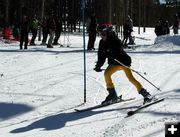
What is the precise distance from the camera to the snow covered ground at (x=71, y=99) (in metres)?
7.11

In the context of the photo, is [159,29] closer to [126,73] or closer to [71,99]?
[71,99]

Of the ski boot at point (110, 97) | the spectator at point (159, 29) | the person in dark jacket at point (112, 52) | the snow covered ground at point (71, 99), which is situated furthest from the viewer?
the spectator at point (159, 29)

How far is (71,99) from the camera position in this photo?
386 inches

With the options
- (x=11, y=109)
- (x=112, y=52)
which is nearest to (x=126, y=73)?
(x=112, y=52)

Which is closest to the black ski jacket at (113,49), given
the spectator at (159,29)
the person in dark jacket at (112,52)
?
the person in dark jacket at (112,52)

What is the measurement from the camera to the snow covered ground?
711 cm

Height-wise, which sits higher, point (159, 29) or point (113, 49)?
point (159, 29)

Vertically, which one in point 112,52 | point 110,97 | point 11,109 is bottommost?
point 11,109

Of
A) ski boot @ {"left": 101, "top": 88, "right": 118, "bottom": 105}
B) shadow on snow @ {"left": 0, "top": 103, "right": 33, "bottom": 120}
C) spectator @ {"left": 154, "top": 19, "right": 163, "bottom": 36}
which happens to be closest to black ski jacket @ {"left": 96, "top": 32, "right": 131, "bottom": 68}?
ski boot @ {"left": 101, "top": 88, "right": 118, "bottom": 105}

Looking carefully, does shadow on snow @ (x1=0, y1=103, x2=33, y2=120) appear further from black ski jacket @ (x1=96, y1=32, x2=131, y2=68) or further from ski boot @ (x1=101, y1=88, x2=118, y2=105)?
black ski jacket @ (x1=96, y1=32, x2=131, y2=68)

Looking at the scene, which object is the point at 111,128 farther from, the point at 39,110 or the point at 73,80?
the point at 73,80

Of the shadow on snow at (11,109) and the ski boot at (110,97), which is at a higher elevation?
the ski boot at (110,97)

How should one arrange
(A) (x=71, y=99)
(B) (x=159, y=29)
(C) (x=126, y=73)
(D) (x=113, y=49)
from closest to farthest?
(D) (x=113, y=49)
(C) (x=126, y=73)
(A) (x=71, y=99)
(B) (x=159, y=29)

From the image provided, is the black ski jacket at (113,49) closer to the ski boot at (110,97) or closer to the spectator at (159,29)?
the ski boot at (110,97)
